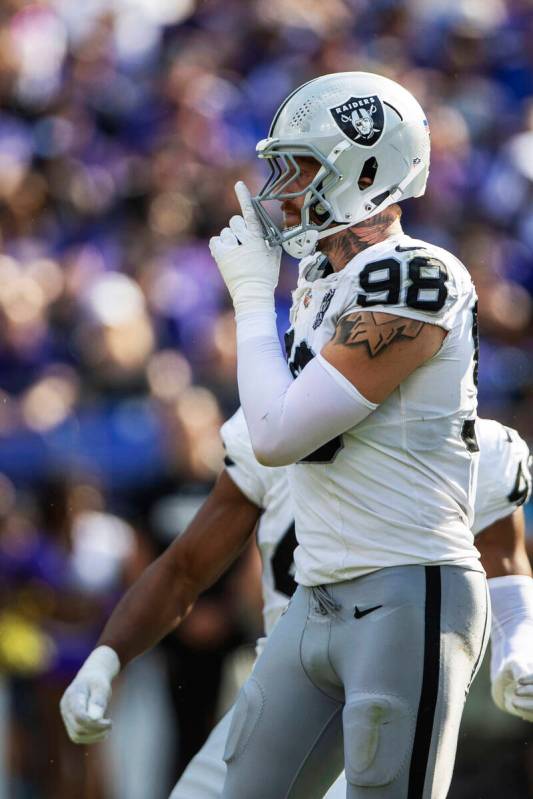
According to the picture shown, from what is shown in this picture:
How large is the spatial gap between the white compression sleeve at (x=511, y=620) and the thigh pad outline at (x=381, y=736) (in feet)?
1.86

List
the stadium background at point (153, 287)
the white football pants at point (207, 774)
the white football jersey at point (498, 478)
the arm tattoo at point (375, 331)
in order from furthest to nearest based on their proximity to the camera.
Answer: the stadium background at point (153, 287), the white football pants at point (207, 774), the white football jersey at point (498, 478), the arm tattoo at point (375, 331)

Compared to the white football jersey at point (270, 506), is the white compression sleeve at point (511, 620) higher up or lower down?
lower down

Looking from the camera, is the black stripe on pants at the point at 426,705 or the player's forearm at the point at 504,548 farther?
the player's forearm at the point at 504,548

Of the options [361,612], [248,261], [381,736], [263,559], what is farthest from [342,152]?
[263,559]

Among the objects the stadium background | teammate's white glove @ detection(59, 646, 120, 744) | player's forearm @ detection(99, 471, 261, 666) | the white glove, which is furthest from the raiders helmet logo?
the stadium background

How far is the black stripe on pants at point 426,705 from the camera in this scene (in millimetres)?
2439

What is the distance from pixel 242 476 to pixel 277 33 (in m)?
4.06

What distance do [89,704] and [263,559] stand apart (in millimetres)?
645

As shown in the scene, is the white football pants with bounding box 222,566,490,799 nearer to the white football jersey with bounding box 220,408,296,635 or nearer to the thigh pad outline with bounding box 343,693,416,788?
the thigh pad outline with bounding box 343,693,416,788

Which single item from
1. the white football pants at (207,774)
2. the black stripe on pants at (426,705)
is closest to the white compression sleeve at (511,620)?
the black stripe on pants at (426,705)

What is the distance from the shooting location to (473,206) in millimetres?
6809

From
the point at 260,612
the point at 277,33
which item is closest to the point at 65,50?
the point at 277,33

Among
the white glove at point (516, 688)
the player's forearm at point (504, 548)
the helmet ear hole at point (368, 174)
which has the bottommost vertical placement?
the white glove at point (516, 688)

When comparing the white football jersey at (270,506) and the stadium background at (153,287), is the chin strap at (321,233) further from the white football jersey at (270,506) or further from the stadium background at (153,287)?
the stadium background at (153,287)
